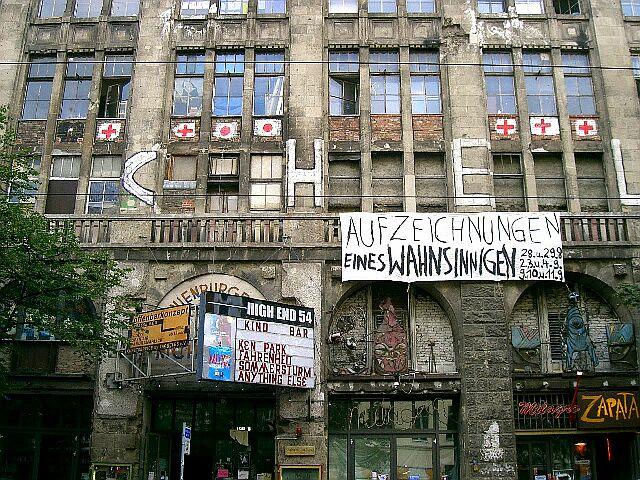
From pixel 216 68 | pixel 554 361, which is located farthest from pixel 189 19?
pixel 554 361

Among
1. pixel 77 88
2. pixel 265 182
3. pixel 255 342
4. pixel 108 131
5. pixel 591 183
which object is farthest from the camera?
pixel 77 88

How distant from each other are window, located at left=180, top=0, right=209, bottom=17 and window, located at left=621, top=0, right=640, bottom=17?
15701mm

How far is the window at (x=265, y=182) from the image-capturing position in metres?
23.8

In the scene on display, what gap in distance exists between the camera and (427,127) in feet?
80.5

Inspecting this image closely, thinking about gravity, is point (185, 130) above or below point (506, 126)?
below

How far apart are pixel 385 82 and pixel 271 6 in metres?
5.29

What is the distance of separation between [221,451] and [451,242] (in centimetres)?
1006

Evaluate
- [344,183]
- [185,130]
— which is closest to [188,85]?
[185,130]

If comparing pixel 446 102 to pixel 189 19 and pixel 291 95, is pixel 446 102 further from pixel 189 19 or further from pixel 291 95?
pixel 189 19

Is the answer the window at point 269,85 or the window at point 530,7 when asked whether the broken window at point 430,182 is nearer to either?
the window at point 269,85

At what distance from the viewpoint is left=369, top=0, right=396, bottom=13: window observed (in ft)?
85.7

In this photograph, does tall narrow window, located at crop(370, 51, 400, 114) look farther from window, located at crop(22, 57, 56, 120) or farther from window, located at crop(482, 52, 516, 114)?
window, located at crop(22, 57, 56, 120)

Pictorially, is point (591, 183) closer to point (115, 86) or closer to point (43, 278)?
point (115, 86)

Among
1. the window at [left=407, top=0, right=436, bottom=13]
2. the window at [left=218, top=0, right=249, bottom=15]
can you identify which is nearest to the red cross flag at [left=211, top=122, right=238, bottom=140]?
the window at [left=218, top=0, right=249, bottom=15]
